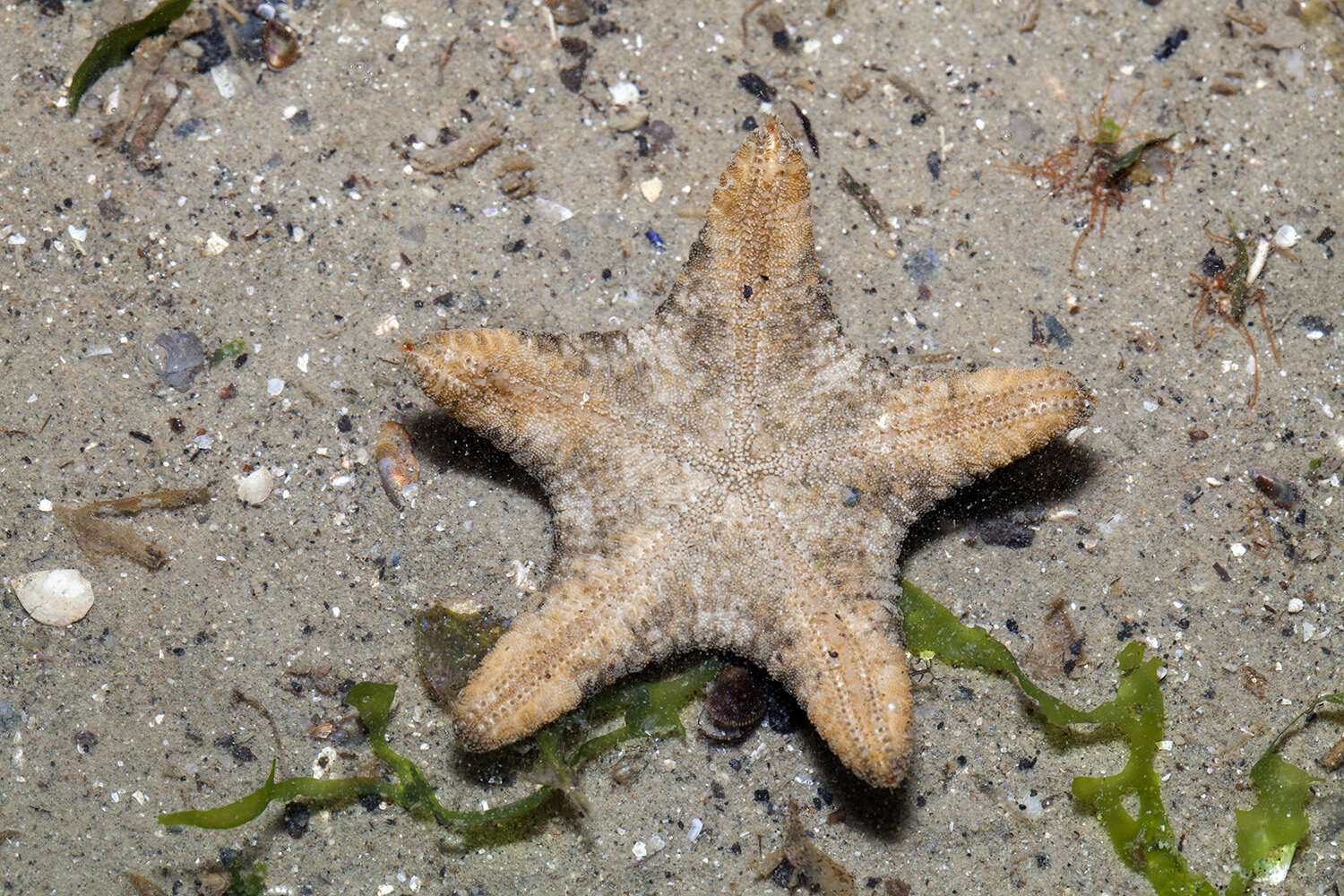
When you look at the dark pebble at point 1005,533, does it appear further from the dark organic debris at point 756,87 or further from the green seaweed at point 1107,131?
the dark organic debris at point 756,87

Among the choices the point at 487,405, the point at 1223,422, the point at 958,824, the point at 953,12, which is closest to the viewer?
the point at 487,405

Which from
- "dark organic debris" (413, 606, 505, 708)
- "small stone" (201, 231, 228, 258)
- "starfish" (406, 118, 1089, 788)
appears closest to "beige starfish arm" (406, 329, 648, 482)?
"starfish" (406, 118, 1089, 788)

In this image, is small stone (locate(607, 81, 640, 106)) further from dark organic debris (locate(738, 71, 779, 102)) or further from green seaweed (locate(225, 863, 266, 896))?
green seaweed (locate(225, 863, 266, 896))

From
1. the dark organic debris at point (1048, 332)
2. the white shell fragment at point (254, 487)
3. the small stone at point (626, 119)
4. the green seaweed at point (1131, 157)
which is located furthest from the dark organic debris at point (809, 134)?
the white shell fragment at point (254, 487)

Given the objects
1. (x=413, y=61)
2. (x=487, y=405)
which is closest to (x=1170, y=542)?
(x=487, y=405)

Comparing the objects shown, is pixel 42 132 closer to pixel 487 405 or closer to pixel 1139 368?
pixel 487 405
